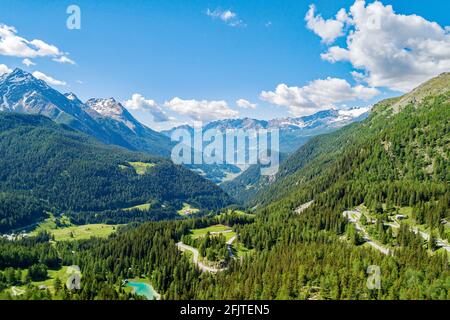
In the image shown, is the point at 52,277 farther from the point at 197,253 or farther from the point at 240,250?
the point at 240,250

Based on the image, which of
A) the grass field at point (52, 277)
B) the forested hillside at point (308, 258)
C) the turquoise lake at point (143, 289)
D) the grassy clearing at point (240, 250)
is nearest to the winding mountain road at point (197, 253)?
the grassy clearing at point (240, 250)

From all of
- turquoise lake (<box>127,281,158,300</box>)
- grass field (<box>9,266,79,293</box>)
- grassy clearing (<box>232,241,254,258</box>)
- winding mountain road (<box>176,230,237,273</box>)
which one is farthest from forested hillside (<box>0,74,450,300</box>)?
grass field (<box>9,266,79,293</box>)

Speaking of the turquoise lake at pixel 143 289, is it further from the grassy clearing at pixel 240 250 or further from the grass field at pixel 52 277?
the grassy clearing at pixel 240 250

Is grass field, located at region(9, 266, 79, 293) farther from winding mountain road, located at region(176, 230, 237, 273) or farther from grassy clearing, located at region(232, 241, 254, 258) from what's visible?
grassy clearing, located at region(232, 241, 254, 258)

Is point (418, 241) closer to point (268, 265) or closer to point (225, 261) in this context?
point (268, 265)

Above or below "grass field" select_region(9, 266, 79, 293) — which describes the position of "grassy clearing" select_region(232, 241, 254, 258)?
above

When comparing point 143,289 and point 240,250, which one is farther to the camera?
point 240,250

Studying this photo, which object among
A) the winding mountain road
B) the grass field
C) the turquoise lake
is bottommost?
the grass field

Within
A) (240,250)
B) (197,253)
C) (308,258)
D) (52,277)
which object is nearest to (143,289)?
(197,253)
